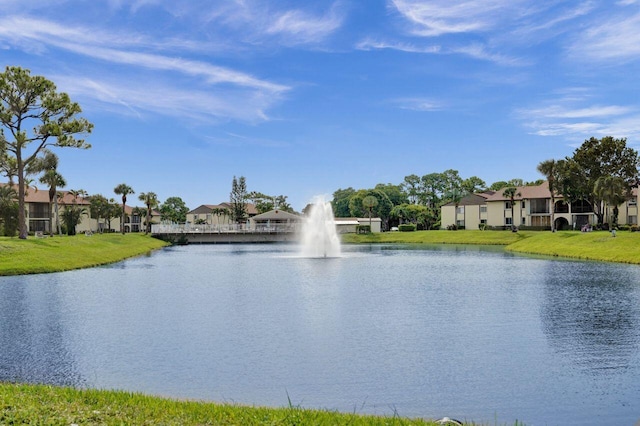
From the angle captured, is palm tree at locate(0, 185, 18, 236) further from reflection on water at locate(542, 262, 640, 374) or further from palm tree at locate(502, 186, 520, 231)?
palm tree at locate(502, 186, 520, 231)

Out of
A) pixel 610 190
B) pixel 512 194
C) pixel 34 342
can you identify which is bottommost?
pixel 34 342

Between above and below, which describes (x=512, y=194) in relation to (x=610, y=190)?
above

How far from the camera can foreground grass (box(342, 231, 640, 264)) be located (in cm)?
6038

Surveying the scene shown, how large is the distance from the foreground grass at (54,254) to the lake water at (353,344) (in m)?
10.5

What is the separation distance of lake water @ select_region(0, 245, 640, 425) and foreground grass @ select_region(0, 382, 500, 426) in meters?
2.59

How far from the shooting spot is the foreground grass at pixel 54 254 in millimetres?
47938

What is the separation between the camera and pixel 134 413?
1064 centimetres

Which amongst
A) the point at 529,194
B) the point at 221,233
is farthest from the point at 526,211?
the point at 221,233

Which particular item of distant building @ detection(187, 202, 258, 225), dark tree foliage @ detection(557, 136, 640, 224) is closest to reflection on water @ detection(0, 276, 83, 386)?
dark tree foliage @ detection(557, 136, 640, 224)

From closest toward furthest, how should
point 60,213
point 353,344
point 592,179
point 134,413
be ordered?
point 134,413, point 353,344, point 592,179, point 60,213

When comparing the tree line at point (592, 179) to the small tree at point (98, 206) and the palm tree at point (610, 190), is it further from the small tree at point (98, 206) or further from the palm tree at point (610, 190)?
the small tree at point (98, 206)

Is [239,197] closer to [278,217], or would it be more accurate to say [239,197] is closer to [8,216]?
[278,217]

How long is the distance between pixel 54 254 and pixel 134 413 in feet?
162

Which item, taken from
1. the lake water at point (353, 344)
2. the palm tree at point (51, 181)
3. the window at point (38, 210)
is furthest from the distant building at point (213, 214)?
the lake water at point (353, 344)
